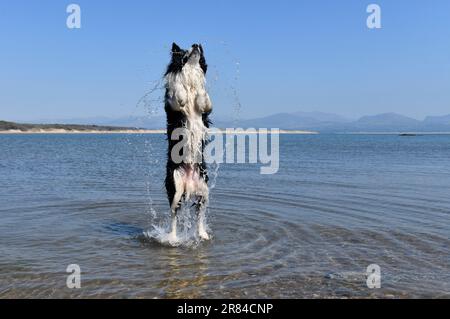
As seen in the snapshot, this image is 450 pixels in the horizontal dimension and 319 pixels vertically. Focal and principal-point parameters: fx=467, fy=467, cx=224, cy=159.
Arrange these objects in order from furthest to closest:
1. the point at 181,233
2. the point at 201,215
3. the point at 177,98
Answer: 1. the point at 181,233
2. the point at 201,215
3. the point at 177,98

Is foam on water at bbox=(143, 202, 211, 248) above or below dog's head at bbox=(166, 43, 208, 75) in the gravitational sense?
below

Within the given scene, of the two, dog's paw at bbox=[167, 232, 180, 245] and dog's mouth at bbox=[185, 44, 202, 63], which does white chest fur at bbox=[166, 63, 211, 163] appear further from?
dog's paw at bbox=[167, 232, 180, 245]

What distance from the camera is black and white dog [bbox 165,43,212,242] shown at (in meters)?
8.29

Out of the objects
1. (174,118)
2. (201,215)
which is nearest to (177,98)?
(174,118)

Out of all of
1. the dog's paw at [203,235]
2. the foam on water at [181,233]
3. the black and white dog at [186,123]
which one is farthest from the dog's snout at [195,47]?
the dog's paw at [203,235]

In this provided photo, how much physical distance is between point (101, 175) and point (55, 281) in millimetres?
14939

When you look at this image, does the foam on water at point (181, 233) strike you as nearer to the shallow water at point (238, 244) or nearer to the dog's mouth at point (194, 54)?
the shallow water at point (238, 244)

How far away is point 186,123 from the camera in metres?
8.49

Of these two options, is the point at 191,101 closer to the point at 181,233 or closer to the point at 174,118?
the point at 174,118

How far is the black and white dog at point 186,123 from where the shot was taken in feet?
27.2

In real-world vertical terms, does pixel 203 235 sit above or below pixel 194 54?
below

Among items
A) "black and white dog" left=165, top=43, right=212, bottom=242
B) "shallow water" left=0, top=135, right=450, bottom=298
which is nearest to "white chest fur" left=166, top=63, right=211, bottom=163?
"black and white dog" left=165, top=43, right=212, bottom=242
